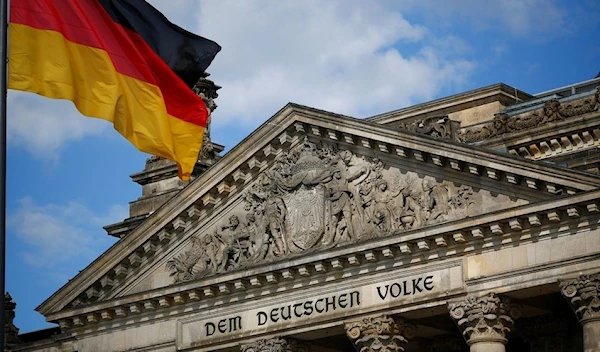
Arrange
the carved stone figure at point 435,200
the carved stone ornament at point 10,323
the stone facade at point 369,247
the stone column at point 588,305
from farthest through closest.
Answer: the carved stone ornament at point 10,323
the carved stone figure at point 435,200
the stone facade at point 369,247
the stone column at point 588,305

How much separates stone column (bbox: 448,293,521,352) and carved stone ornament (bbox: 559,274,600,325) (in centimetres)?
211

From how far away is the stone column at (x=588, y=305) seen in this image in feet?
137

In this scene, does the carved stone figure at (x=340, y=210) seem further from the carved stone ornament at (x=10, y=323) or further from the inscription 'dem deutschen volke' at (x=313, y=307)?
the carved stone ornament at (x=10, y=323)

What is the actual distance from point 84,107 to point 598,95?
2634cm

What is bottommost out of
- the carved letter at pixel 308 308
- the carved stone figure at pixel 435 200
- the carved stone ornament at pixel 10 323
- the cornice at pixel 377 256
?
the carved letter at pixel 308 308

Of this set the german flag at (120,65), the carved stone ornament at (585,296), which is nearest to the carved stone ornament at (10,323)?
the carved stone ornament at (585,296)

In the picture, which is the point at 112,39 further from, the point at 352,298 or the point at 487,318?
the point at 352,298

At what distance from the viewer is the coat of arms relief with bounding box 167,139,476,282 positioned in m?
45.8

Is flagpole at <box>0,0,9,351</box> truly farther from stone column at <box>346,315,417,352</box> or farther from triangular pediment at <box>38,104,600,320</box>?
stone column at <box>346,315,417,352</box>

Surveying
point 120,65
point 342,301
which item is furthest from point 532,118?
point 120,65

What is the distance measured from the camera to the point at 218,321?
49.8m

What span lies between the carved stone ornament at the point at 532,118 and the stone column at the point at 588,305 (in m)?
10.2

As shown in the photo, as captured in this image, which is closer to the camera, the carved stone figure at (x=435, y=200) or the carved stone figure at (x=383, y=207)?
the carved stone figure at (x=435, y=200)

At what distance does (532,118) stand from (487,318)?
1053cm
